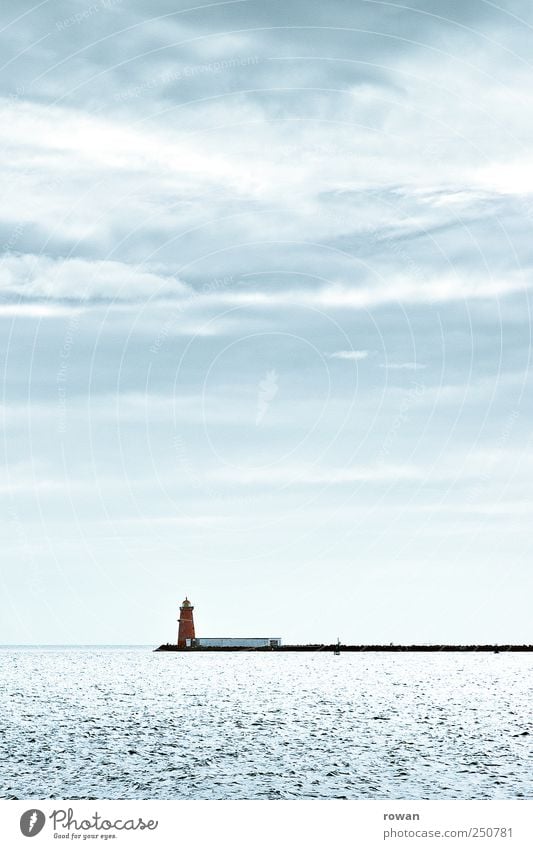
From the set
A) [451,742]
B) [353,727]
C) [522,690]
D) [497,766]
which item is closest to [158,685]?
[522,690]

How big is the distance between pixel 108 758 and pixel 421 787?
2396 centimetres

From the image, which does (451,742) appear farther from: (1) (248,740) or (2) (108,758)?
(2) (108,758)

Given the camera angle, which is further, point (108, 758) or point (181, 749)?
point (181, 749)

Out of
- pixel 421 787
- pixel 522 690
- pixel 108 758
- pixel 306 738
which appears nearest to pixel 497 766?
pixel 421 787

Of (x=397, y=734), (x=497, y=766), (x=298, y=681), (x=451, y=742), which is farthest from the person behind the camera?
(x=298, y=681)

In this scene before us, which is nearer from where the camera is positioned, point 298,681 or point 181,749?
point 181,749

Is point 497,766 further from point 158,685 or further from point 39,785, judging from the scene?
point 158,685

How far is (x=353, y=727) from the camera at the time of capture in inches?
3792

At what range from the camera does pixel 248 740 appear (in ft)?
275
